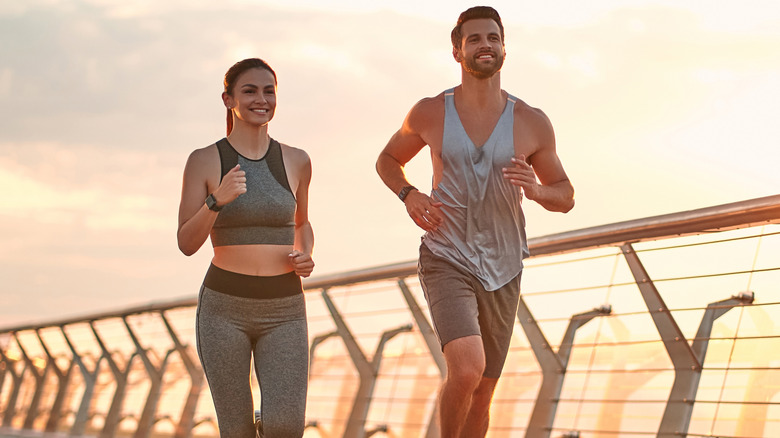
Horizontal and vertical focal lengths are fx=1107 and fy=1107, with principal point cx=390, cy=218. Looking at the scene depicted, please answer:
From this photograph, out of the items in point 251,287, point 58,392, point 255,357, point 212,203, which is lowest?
point 255,357

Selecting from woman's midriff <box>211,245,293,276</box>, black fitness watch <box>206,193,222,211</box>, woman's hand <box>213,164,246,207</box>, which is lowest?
woman's midriff <box>211,245,293,276</box>

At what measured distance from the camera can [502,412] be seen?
20.7 feet

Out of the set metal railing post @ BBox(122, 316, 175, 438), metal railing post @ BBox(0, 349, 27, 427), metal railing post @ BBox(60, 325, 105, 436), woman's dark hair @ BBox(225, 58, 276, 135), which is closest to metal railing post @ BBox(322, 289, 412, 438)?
woman's dark hair @ BBox(225, 58, 276, 135)

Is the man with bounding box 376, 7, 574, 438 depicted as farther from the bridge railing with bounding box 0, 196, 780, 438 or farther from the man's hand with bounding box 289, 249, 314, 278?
the bridge railing with bounding box 0, 196, 780, 438

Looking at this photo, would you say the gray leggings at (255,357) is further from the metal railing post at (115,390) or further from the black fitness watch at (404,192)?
the metal railing post at (115,390)

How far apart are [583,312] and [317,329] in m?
3.07

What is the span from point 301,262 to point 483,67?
102cm

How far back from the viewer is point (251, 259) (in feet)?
13.6

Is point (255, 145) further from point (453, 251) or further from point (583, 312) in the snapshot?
point (583, 312)

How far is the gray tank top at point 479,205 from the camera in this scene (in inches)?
165

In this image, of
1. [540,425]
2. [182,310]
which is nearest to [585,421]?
[540,425]

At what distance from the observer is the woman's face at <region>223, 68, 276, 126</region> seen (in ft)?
13.9

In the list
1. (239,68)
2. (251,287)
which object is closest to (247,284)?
(251,287)

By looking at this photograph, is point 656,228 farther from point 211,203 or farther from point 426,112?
point 211,203
